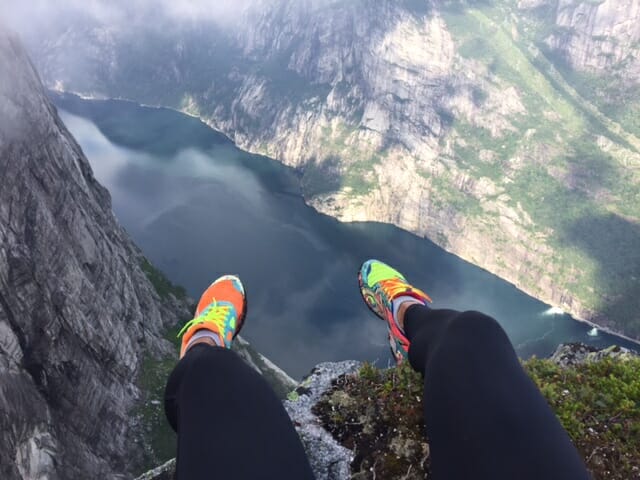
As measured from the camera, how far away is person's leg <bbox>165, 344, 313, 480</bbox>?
3.59m

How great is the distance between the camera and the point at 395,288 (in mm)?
9914

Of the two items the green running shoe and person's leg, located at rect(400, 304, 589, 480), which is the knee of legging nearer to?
person's leg, located at rect(400, 304, 589, 480)

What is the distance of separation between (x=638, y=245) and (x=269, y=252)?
149476mm

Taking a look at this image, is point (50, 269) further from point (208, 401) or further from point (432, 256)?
point (432, 256)

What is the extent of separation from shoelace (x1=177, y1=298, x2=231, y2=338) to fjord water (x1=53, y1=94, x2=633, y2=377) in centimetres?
10104

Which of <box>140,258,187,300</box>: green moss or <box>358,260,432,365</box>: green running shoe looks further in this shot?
<box>140,258,187,300</box>: green moss

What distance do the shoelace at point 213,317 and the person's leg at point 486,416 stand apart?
494 centimetres

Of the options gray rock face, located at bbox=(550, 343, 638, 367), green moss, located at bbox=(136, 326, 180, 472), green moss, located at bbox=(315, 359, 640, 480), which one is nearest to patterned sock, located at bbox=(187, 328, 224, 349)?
green moss, located at bbox=(315, 359, 640, 480)

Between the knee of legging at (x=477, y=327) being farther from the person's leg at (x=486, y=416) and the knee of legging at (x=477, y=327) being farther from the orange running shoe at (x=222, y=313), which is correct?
the orange running shoe at (x=222, y=313)

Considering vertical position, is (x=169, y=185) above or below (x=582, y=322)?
above

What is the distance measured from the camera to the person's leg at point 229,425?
3588 millimetres

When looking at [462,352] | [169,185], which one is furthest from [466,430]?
[169,185]

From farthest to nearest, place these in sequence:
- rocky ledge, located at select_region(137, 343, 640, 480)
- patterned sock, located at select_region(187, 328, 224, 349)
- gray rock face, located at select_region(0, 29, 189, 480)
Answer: gray rock face, located at select_region(0, 29, 189, 480), patterned sock, located at select_region(187, 328, 224, 349), rocky ledge, located at select_region(137, 343, 640, 480)

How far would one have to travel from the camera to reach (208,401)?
4367 mm
